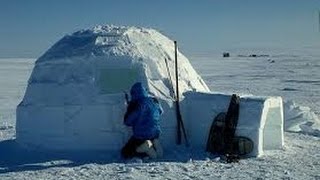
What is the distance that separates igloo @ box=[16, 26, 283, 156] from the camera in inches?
452

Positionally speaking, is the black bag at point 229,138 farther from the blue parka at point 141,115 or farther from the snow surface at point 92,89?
the blue parka at point 141,115

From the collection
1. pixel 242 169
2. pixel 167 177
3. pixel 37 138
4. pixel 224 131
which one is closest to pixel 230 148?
pixel 224 131

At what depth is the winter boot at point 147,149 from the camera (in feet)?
35.2

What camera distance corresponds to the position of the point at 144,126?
10773 millimetres

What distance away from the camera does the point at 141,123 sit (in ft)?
35.2

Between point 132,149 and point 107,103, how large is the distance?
117 cm

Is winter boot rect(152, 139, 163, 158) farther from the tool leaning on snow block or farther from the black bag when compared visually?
the black bag

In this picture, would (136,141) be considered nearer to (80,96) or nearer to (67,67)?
(80,96)

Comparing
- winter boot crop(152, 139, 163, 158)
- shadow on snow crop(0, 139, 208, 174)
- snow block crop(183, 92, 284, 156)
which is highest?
snow block crop(183, 92, 284, 156)

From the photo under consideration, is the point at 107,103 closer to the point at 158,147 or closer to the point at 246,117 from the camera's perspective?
the point at 158,147

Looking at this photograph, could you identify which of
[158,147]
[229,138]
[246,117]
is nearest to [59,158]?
[158,147]

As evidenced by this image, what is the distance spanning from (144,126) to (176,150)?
103 centimetres

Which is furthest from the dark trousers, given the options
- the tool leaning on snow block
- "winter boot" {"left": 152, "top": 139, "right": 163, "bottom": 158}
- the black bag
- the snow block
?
the snow block

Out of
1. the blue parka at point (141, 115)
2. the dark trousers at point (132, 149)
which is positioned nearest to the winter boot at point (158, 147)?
the blue parka at point (141, 115)
